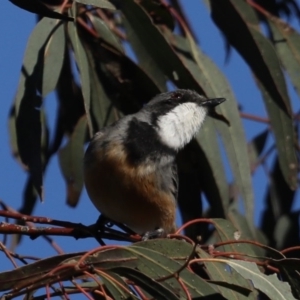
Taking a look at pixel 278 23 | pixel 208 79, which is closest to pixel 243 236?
pixel 208 79

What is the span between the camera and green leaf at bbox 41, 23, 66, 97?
10.3 feet

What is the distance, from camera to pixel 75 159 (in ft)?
12.0

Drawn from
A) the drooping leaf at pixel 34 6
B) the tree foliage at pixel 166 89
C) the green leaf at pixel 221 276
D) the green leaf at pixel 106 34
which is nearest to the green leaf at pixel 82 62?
the tree foliage at pixel 166 89

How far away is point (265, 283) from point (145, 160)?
3.55ft

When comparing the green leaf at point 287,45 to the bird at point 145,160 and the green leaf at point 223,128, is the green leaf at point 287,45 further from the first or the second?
the bird at point 145,160

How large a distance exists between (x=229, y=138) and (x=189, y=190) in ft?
0.81

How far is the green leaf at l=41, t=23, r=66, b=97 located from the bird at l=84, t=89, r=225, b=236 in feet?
0.84

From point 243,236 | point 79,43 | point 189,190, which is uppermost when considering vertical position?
point 79,43

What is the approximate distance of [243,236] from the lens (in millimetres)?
3627

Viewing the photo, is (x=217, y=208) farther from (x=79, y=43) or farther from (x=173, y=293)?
(x=173, y=293)

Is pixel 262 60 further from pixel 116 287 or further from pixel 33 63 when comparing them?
pixel 116 287

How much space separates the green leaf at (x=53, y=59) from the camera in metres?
3.14

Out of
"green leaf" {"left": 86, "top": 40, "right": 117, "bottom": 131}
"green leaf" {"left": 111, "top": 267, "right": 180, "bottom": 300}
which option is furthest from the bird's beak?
"green leaf" {"left": 111, "top": 267, "right": 180, "bottom": 300}

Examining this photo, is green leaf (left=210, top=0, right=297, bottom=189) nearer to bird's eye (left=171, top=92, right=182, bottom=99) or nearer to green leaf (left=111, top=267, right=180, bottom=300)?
bird's eye (left=171, top=92, right=182, bottom=99)
